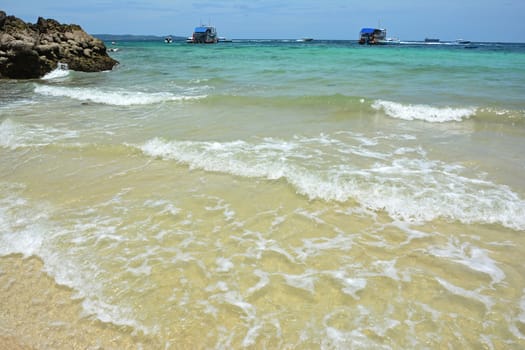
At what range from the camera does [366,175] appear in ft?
20.5

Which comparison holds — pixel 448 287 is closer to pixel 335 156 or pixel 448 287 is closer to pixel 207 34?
pixel 335 156

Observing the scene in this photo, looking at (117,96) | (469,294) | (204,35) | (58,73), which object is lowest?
(469,294)

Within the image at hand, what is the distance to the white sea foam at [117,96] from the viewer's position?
45.2 ft

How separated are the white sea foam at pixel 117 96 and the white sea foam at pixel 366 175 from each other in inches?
245

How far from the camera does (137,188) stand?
19.4 feet

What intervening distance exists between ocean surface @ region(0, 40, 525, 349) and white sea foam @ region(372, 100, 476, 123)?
1.04m

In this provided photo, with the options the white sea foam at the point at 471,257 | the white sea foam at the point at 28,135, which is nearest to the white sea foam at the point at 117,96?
the white sea foam at the point at 28,135

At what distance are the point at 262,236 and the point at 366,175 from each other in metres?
2.67

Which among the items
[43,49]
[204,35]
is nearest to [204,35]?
[204,35]

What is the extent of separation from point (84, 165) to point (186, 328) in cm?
507

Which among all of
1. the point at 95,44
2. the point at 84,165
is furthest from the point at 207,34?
the point at 84,165

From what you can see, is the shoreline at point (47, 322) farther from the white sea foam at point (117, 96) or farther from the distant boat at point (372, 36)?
the distant boat at point (372, 36)

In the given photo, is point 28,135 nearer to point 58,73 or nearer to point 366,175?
point 366,175

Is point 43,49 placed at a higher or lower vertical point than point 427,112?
higher
